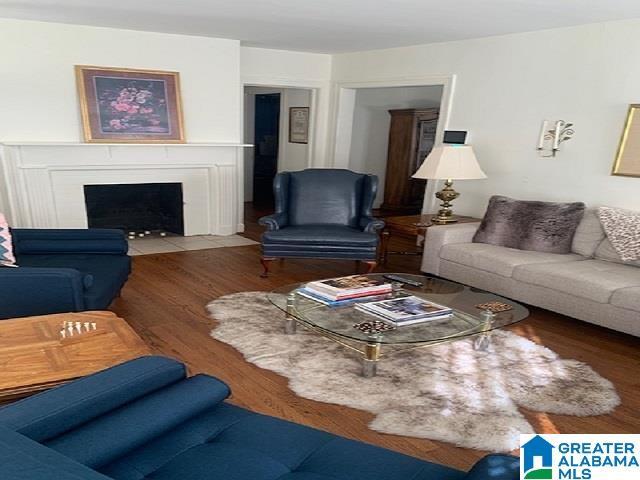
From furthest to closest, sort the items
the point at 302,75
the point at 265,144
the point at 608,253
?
1. the point at 265,144
2. the point at 302,75
3. the point at 608,253

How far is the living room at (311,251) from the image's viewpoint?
140 centimetres

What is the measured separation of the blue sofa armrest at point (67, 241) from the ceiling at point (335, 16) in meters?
1.73

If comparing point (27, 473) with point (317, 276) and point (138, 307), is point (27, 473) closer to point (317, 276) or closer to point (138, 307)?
point (138, 307)

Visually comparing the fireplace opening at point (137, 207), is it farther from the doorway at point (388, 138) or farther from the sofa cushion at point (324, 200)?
the doorway at point (388, 138)

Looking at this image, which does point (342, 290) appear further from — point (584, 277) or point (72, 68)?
point (72, 68)

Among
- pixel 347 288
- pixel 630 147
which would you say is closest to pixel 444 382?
pixel 347 288

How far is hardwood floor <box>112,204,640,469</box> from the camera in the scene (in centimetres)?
217

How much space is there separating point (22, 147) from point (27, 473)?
4.50m

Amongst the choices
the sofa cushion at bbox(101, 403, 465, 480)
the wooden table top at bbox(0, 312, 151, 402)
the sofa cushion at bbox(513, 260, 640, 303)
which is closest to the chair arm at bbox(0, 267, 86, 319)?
the wooden table top at bbox(0, 312, 151, 402)

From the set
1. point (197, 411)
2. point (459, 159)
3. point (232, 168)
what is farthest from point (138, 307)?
point (459, 159)

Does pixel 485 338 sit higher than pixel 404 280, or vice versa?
pixel 404 280

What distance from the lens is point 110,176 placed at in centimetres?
502

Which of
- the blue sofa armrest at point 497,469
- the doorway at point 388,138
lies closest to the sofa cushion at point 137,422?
the blue sofa armrest at point 497,469

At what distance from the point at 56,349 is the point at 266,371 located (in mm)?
1074
